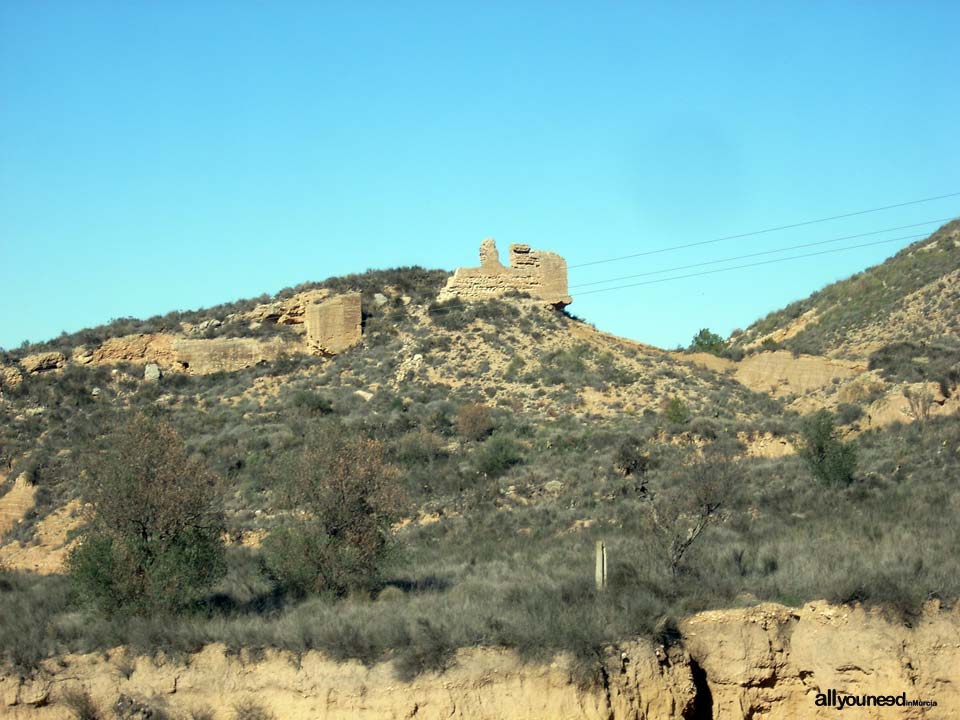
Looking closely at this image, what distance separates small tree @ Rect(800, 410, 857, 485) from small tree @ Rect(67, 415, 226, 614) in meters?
14.6

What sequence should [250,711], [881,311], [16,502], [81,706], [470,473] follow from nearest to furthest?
[250,711] < [81,706] < [470,473] < [16,502] < [881,311]

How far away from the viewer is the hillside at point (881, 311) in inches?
1818

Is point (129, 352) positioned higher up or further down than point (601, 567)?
higher up

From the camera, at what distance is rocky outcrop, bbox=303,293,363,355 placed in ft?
141

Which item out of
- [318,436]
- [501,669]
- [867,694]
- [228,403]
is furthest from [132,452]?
[228,403]

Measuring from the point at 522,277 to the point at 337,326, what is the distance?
310 inches

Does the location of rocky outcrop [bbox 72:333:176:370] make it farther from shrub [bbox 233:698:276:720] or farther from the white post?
shrub [bbox 233:698:276:720]

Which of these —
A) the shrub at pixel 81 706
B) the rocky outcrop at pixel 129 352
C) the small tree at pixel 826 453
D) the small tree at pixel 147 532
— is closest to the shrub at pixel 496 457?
the small tree at pixel 826 453

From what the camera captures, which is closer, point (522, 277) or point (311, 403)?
point (311, 403)

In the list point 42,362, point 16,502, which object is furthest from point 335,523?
point 42,362

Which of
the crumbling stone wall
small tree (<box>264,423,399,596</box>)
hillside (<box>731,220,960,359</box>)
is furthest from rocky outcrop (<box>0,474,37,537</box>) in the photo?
hillside (<box>731,220,960,359</box>)

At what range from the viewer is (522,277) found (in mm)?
42688

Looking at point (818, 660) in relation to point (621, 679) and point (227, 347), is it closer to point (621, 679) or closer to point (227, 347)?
point (621, 679)

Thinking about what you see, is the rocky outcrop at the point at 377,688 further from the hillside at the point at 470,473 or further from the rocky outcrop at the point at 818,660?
the rocky outcrop at the point at 818,660
